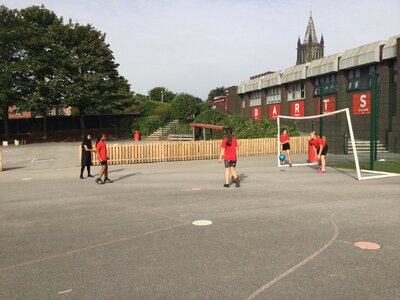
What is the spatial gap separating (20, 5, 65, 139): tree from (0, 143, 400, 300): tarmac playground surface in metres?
30.5

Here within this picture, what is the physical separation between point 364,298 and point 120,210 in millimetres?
5650

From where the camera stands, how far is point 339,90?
32438mm

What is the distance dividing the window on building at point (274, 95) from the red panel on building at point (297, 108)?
294 cm

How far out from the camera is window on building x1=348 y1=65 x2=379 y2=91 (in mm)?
29359

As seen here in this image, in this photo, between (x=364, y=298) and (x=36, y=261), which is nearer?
(x=364, y=298)

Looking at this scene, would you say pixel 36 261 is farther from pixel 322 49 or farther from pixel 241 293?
pixel 322 49

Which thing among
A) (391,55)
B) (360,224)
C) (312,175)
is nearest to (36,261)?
(360,224)

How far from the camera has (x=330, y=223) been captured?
22.7 feet

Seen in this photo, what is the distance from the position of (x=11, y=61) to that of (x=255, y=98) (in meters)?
29.8

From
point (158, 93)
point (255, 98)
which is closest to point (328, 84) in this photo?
point (255, 98)

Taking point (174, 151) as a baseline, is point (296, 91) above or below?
above

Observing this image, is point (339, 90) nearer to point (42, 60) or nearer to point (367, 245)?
point (367, 245)

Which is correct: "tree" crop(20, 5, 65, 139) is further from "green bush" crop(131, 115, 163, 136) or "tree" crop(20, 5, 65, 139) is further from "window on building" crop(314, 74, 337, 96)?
"window on building" crop(314, 74, 337, 96)

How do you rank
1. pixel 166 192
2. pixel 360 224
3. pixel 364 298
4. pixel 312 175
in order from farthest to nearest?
pixel 312 175 → pixel 166 192 → pixel 360 224 → pixel 364 298
